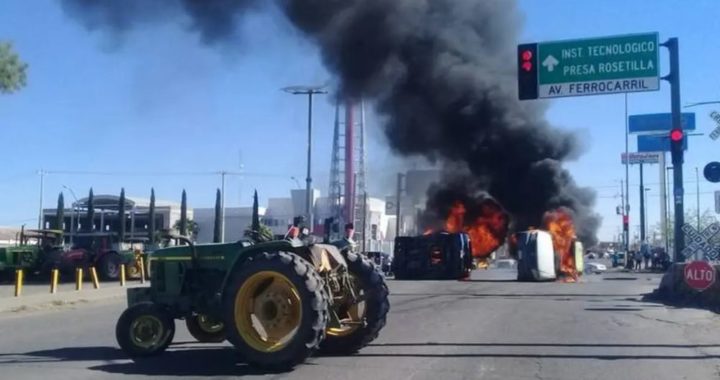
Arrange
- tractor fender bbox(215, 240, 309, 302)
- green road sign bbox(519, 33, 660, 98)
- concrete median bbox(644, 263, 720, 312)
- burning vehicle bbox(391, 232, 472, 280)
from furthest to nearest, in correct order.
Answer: burning vehicle bbox(391, 232, 472, 280)
green road sign bbox(519, 33, 660, 98)
concrete median bbox(644, 263, 720, 312)
tractor fender bbox(215, 240, 309, 302)

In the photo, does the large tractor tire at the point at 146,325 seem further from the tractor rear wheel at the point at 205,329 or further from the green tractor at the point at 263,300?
the tractor rear wheel at the point at 205,329

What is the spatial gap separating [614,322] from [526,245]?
1926cm

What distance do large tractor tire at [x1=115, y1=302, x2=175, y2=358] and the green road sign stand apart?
13.3 meters

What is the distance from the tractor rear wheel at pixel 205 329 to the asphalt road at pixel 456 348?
198mm

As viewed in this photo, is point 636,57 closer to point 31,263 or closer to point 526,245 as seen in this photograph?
point 526,245

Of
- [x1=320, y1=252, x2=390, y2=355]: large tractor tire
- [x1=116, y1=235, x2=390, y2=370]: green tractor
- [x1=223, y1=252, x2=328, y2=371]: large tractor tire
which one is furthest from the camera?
[x1=320, y1=252, x2=390, y2=355]: large tractor tire

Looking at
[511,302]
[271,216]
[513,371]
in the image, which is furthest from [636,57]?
[271,216]

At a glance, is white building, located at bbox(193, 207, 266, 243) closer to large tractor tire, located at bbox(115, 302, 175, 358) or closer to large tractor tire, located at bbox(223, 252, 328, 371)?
large tractor tire, located at bbox(115, 302, 175, 358)

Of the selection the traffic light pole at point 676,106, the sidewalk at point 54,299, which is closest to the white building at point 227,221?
the sidewalk at point 54,299

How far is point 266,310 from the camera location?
1002 cm

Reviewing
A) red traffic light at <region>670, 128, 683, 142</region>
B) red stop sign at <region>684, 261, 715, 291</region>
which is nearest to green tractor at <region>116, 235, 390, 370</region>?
red stop sign at <region>684, 261, 715, 291</region>

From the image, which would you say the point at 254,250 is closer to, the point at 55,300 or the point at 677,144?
the point at 55,300

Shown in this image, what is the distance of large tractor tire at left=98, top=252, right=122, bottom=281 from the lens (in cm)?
3288

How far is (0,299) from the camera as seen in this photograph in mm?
21734
